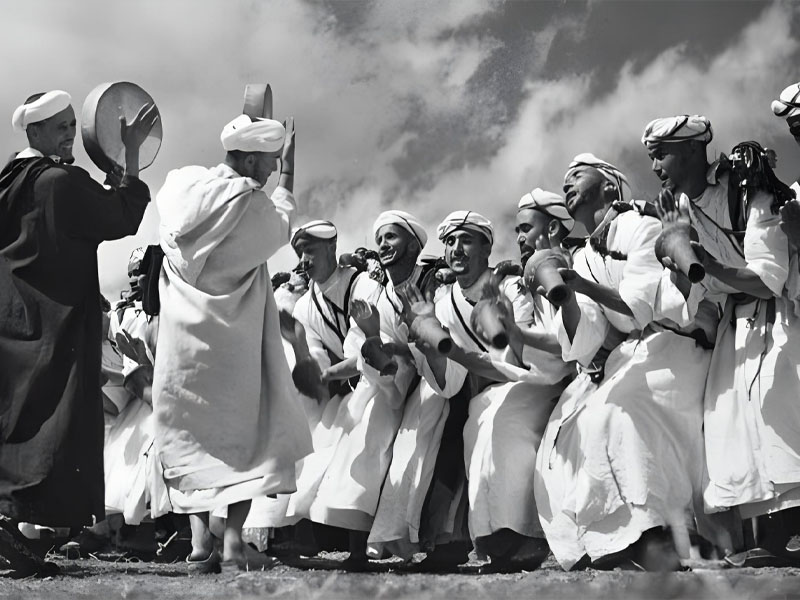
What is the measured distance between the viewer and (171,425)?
20.2 ft

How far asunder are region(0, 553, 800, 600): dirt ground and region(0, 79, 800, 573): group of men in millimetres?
233

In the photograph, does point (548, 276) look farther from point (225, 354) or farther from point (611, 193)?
point (225, 354)

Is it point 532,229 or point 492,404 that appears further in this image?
point 532,229

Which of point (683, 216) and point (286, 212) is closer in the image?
point (683, 216)

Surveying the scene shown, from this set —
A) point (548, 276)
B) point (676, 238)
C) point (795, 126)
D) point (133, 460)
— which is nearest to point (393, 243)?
point (548, 276)

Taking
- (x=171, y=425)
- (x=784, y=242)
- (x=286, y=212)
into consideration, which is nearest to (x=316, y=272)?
(x=286, y=212)

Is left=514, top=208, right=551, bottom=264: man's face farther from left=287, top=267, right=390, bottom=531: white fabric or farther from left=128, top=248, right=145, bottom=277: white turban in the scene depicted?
left=128, top=248, right=145, bottom=277: white turban

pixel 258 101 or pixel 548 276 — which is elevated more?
pixel 258 101

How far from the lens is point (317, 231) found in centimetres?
800

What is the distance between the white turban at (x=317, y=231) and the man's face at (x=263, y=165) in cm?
135

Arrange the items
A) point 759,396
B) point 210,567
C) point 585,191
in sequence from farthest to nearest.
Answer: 1. point 585,191
2. point 210,567
3. point 759,396

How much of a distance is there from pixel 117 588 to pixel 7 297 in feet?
5.92

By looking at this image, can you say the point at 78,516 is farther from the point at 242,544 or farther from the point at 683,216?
the point at 683,216

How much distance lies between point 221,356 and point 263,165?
109cm
